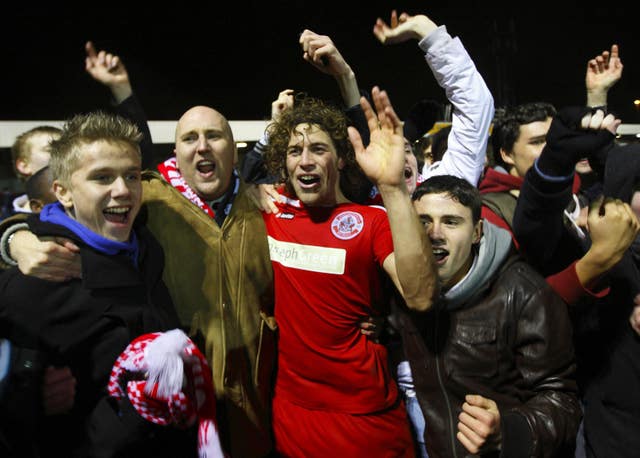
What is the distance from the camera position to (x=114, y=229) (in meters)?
1.77

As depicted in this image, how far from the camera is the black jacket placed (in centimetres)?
146

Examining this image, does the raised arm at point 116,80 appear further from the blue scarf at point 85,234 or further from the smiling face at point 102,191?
the blue scarf at point 85,234

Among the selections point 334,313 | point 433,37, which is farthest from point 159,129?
point 334,313

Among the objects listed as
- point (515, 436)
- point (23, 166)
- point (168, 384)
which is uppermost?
point (23, 166)

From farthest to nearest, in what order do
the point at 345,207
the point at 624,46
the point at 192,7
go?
the point at 624,46 < the point at 192,7 < the point at 345,207

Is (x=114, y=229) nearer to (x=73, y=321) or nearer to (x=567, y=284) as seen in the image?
(x=73, y=321)

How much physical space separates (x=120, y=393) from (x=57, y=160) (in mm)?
905

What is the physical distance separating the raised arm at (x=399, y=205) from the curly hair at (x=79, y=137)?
0.89m

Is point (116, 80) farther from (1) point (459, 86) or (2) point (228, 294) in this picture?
(1) point (459, 86)

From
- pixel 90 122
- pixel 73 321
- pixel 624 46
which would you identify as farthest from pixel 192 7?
pixel 624 46

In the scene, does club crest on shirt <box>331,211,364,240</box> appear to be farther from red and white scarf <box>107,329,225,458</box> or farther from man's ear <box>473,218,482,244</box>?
red and white scarf <box>107,329,225,458</box>

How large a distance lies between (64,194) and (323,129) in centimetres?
114

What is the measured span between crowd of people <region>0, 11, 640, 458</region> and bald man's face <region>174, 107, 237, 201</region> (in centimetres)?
1

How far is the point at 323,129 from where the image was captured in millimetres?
2256
